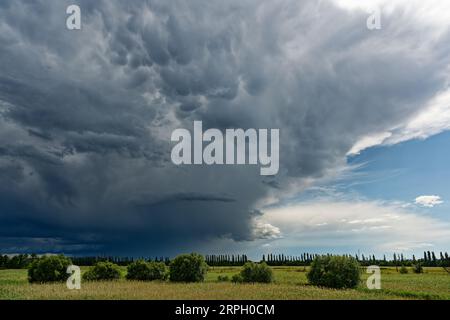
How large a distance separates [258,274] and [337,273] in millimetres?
9921

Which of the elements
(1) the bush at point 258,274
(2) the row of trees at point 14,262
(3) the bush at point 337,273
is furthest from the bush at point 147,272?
(2) the row of trees at point 14,262

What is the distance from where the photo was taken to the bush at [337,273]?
3978 cm

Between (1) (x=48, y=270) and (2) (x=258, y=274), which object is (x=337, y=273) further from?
(1) (x=48, y=270)

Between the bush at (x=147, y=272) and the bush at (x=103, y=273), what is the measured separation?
1.71m

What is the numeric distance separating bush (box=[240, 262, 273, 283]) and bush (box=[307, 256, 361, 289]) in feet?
19.0

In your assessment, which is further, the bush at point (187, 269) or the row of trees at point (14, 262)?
the row of trees at point (14, 262)

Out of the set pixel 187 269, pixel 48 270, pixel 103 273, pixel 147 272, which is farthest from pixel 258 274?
pixel 48 270

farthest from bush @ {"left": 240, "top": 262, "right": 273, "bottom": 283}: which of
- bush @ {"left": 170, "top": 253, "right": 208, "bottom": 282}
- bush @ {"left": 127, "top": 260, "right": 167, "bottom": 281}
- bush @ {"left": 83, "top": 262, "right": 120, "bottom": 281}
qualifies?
bush @ {"left": 83, "top": 262, "right": 120, "bottom": 281}

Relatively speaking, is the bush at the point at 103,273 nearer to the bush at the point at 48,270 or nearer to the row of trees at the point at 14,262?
the bush at the point at 48,270

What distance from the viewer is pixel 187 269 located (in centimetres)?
4759

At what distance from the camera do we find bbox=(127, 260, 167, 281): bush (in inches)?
Answer: 1948
